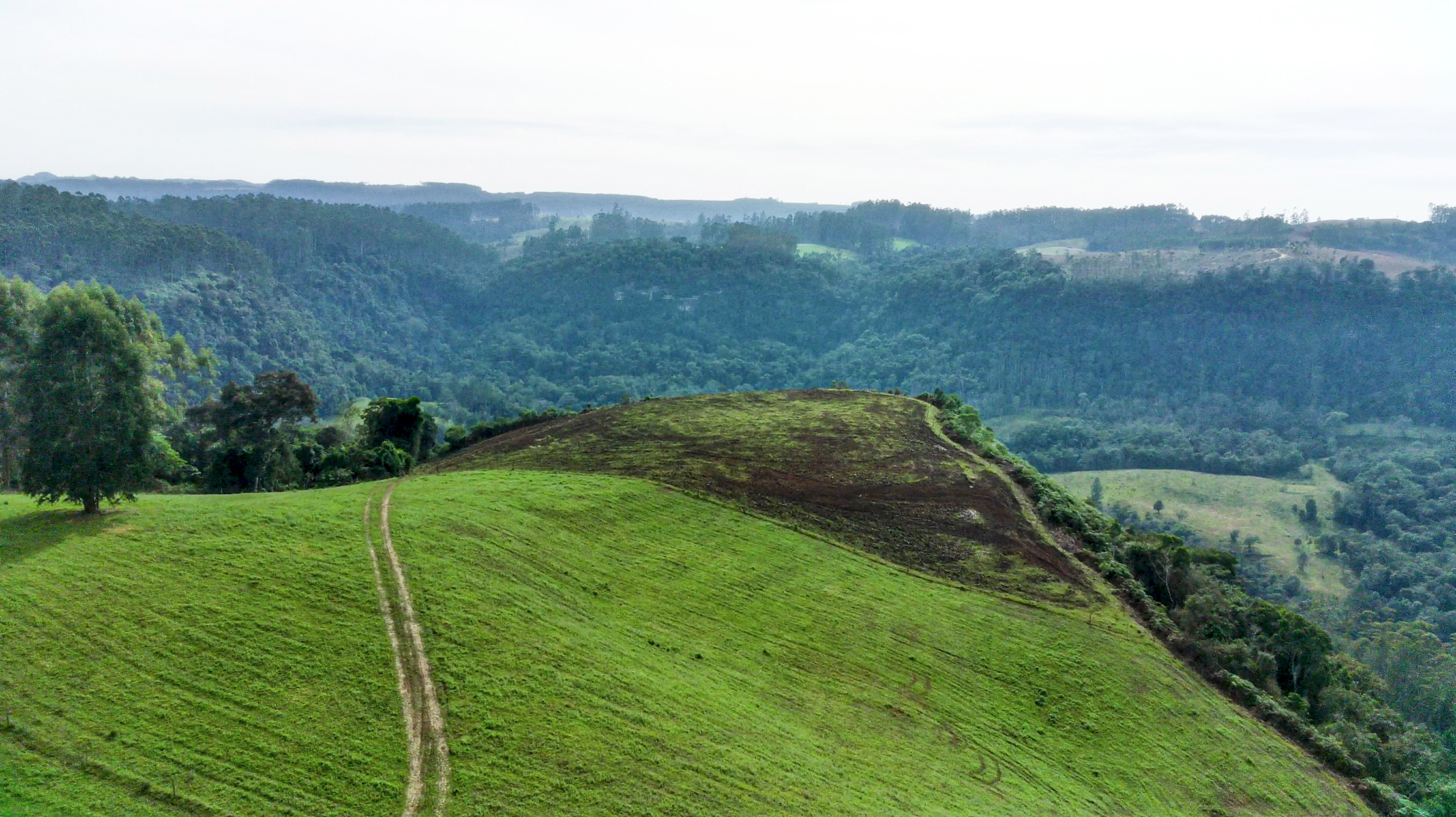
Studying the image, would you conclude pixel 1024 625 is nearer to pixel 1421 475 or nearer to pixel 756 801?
pixel 756 801

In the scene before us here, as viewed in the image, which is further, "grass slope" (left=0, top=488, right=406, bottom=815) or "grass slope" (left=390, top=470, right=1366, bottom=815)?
"grass slope" (left=390, top=470, right=1366, bottom=815)

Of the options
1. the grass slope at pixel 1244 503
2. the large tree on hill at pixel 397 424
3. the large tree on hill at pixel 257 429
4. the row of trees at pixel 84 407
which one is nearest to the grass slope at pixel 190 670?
the row of trees at pixel 84 407

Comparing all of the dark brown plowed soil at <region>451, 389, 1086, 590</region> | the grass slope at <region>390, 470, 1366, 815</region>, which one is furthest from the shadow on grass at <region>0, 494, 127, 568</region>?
the dark brown plowed soil at <region>451, 389, 1086, 590</region>

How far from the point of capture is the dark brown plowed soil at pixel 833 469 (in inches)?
2415

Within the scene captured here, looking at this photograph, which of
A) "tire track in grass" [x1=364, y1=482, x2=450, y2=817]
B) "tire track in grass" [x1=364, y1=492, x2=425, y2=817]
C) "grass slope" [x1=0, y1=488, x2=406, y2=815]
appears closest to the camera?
"grass slope" [x1=0, y1=488, x2=406, y2=815]

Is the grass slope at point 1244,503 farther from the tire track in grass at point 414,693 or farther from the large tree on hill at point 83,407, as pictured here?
the large tree on hill at point 83,407

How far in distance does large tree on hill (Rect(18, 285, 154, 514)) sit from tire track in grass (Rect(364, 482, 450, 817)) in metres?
11.9

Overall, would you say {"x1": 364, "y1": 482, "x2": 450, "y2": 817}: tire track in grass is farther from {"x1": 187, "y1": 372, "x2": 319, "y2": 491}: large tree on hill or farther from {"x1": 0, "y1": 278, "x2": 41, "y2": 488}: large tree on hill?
{"x1": 187, "y1": 372, "x2": 319, "y2": 491}: large tree on hill

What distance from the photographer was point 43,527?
41.9 meters

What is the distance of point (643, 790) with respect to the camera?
1256 inches

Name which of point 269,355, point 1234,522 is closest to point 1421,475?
point 1234,522

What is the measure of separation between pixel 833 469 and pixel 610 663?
34780 millimetres

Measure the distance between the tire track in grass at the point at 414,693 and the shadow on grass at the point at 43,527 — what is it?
461 inches

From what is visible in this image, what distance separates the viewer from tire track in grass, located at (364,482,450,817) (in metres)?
30.1
